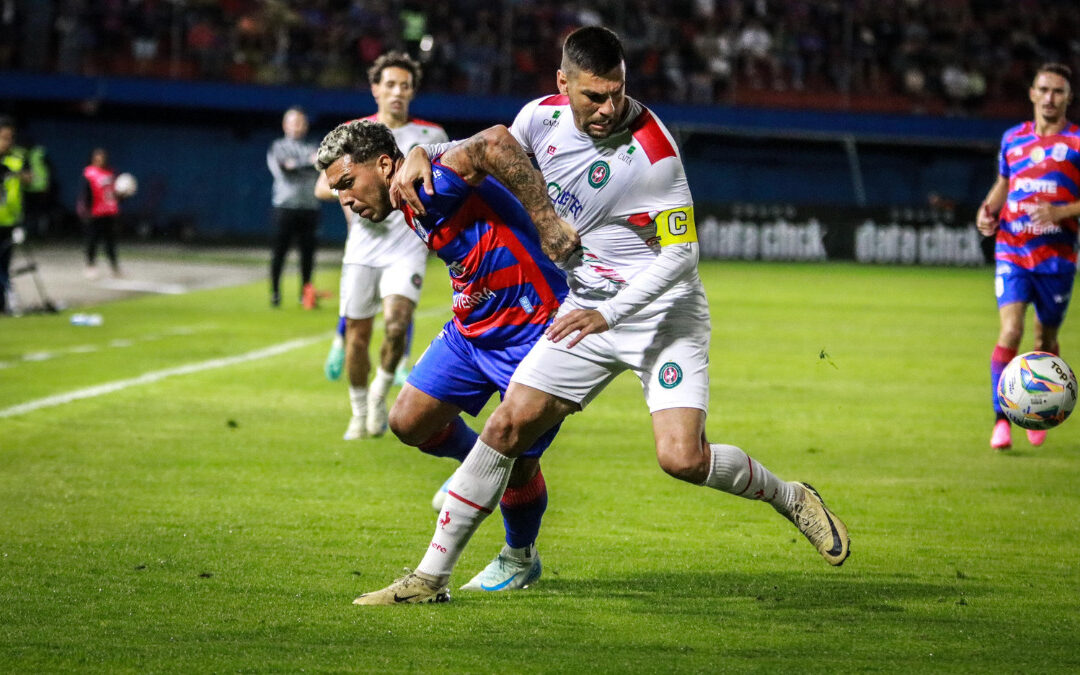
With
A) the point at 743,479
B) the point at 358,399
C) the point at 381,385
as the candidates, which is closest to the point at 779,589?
the point at 743,479

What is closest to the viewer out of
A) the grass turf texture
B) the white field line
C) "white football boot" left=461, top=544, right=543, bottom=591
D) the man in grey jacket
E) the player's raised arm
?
the grass turf texture

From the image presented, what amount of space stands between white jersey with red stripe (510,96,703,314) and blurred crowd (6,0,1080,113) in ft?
95.8

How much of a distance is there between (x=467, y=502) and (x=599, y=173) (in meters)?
1.36

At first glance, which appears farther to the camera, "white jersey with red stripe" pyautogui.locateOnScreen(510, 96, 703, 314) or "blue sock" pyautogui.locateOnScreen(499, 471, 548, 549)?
"blue sock" pyautogui.locateOnScreen(499, 471, 548, 549)

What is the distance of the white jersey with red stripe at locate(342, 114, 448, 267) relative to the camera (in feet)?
31.4

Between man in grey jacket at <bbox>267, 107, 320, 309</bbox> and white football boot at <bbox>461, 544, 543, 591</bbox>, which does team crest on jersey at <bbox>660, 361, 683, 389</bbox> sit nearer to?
white football boot at <bbox>461, 544, 543, 591</bbox>

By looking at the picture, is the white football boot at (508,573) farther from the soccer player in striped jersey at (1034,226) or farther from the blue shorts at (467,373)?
the soccer player in striped jersey at (1034,226)

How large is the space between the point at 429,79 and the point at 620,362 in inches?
1213

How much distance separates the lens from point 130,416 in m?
10.3

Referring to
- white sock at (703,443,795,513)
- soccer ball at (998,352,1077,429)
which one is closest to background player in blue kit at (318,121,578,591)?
white sock at (703,443,795,513)

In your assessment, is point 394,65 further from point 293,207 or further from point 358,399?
point 293,207

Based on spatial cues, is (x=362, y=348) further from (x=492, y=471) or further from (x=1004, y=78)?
(x=1004, y=78)

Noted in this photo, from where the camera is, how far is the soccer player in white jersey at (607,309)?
5.30 metres

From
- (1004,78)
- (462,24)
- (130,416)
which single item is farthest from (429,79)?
(130,416)
